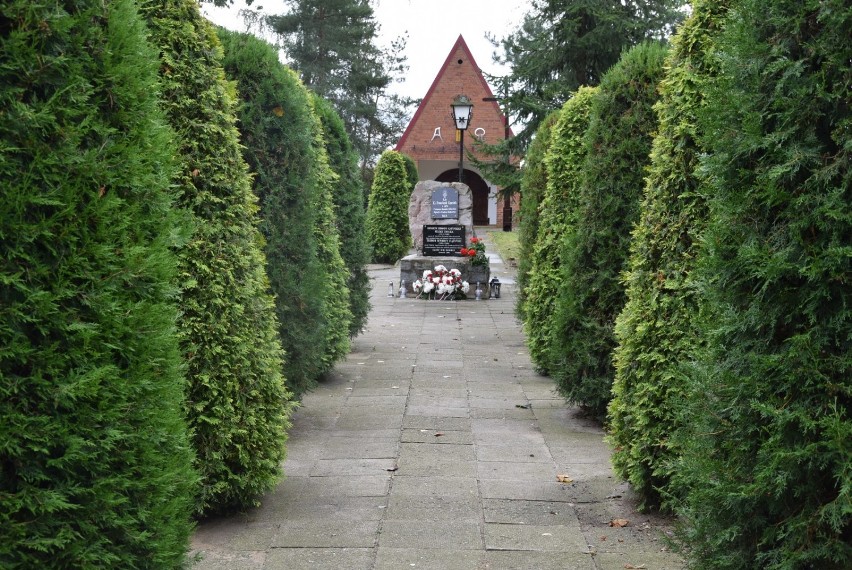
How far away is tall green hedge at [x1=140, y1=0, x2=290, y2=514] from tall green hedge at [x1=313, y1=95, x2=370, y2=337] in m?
6.03

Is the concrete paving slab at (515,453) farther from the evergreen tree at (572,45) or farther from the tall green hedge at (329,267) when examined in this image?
the evergreen tree at (572,45)

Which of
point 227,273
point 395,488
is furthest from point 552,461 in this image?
point 227,273

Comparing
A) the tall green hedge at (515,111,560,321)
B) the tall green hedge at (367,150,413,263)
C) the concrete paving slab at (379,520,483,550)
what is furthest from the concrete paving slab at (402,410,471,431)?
the tall green hedge at (367,150,413,263)

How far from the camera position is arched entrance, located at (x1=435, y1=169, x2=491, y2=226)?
45.8m

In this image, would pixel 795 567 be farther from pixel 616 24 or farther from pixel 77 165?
pixel 616 24

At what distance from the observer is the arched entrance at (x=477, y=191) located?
45.8 metres

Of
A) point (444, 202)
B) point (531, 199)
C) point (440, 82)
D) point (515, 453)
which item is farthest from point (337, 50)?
point (515, 453)

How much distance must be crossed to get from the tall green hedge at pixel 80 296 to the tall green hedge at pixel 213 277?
5.63 ft

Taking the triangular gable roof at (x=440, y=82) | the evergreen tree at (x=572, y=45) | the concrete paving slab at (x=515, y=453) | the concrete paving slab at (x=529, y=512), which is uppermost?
the triangular gable roof at (x=440, y=82)

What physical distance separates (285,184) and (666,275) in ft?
10.9

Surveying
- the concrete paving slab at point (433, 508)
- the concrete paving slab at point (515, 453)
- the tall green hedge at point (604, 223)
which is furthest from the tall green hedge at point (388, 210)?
the concrete paving slab at point (433, 508)

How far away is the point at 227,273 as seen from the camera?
505 cm

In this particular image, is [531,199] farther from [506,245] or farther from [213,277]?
[506,245]

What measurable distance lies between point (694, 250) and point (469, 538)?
2043mm
